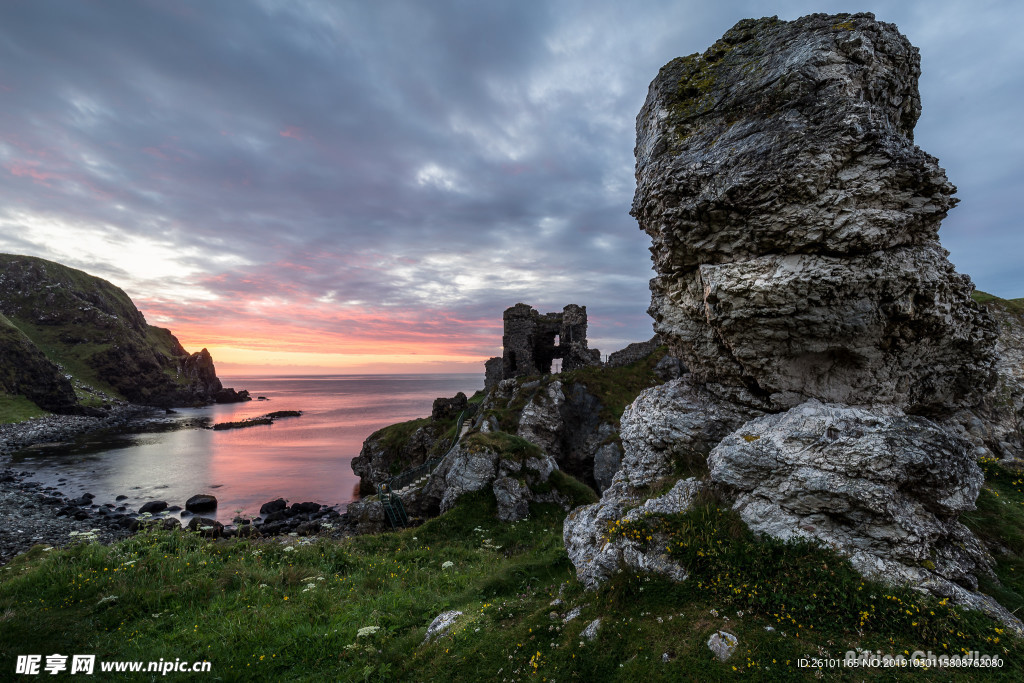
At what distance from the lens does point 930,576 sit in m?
6.71

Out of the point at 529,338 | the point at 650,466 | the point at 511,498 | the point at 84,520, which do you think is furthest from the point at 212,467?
the point at 650,466

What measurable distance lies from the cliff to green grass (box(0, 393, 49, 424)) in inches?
413

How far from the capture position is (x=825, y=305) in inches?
324

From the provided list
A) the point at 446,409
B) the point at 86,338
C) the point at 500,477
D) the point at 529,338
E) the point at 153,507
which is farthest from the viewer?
the point at 86,338

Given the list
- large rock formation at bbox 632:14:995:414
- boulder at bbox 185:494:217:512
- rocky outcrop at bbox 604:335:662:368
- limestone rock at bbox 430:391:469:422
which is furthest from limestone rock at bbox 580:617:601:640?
boulder at bbox 185:494:217:512

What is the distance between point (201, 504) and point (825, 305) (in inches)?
2085

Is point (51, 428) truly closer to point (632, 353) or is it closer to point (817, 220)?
point (632, 353)

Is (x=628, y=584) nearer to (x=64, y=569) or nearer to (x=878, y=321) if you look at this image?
(x=878, y=321)

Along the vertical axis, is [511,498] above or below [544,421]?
below

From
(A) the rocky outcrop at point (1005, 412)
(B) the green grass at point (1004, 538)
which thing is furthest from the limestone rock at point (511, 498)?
(A) the rocky outcrop at point (1005, 412)

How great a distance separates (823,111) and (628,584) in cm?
1036

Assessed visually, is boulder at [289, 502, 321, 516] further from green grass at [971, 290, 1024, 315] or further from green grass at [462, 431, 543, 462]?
green grass at [971, 290, 1024, 315]

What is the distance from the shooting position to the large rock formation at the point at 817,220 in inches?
316

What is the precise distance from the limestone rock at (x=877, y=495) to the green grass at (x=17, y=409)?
126m
